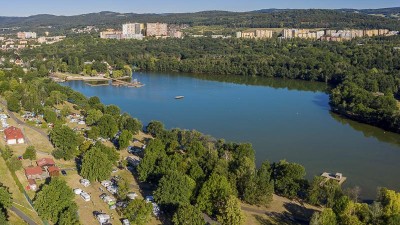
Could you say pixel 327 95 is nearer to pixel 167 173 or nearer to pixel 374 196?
pixel 374 196

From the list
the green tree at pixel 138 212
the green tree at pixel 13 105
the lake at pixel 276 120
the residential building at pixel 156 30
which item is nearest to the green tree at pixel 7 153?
the green tree at pixel 138 212

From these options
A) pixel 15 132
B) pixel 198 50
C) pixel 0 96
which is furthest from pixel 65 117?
pixel 198 50

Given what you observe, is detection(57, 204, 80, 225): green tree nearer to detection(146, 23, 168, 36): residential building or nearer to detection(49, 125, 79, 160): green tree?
detection(49, 125, 79, 160): green tree

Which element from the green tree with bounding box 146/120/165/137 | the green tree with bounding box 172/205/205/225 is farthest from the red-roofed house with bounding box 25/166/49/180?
the green tree with bounding box 146/120/165/137

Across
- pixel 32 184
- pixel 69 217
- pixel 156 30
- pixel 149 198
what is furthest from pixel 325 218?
pixel 156 30

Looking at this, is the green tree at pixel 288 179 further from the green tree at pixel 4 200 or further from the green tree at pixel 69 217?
the green tree at pixel 4 200
